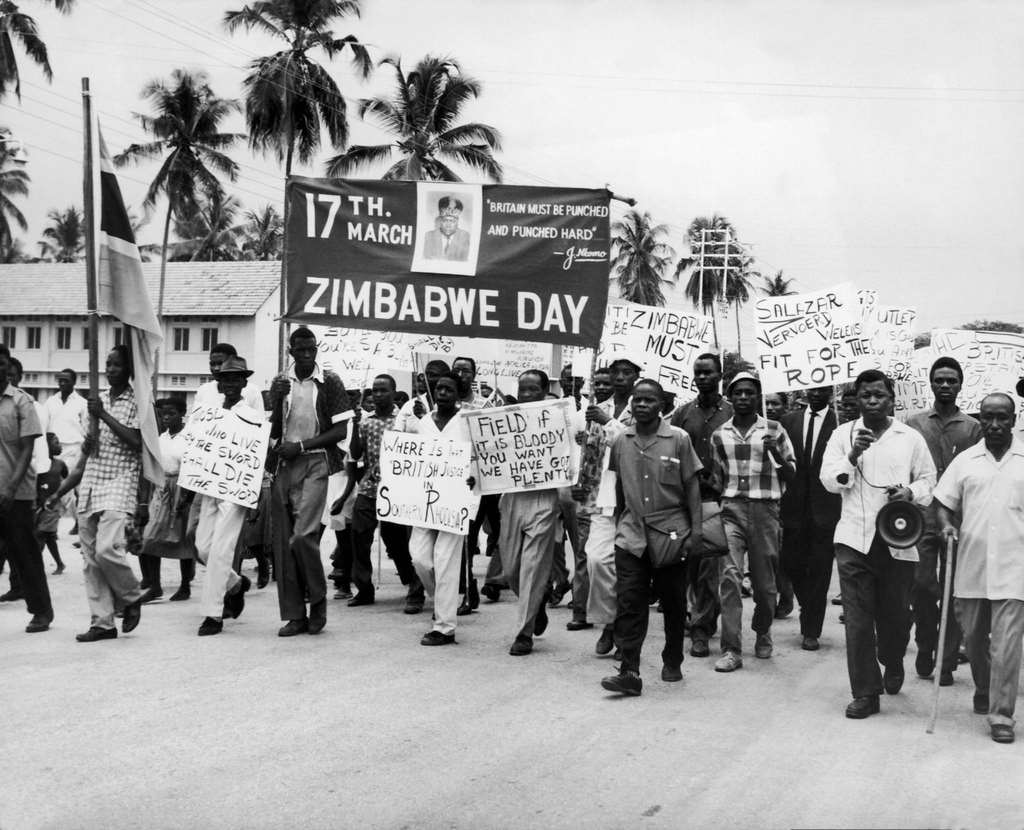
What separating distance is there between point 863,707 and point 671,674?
131 centimetres

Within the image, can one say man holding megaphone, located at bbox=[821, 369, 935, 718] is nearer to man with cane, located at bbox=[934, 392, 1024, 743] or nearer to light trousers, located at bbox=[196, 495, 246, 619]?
man with cane, located at bbox=[934, 392, 1024, 743]

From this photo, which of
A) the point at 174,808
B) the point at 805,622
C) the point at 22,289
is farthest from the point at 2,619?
the point at 22,289

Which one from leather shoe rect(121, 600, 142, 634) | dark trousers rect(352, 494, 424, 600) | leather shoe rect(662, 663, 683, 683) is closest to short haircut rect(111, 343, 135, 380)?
leather shoe rect(121, 600, 142, 634)

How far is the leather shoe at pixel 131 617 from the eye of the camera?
28.4ft

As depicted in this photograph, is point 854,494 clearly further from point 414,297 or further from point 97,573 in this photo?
point 97,573

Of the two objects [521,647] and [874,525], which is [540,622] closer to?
[521,647]

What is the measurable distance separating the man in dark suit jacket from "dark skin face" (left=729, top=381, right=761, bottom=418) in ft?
3.51

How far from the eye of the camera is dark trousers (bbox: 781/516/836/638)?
29.6 ft

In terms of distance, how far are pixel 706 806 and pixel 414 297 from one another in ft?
19.1

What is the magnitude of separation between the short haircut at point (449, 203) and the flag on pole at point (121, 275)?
2.54m

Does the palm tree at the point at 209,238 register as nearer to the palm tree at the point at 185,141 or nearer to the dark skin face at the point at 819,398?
the palm tree at the point at 185,141

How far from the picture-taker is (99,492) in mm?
8602

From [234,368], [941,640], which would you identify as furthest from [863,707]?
[234,368]

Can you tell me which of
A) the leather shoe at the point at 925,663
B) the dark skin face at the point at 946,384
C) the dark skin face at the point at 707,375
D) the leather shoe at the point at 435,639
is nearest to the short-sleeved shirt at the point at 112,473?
the leather shoe at the point at 435,639
